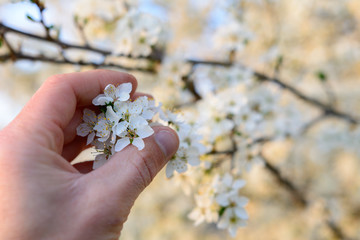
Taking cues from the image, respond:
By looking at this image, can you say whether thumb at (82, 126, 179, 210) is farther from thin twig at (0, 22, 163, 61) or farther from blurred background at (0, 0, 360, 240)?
blurred background at (0, 0, 360, 240)

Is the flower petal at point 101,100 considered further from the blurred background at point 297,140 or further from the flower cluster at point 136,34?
the blurred background at point 297,140

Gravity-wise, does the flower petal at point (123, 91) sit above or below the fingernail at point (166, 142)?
above

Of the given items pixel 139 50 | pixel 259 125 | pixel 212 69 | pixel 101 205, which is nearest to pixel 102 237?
pixel 101 205

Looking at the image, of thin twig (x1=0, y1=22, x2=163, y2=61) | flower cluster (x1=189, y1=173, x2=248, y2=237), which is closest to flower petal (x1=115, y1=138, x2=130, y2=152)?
flower cluster (x1=189, y1=173, x2=248, y2=237)

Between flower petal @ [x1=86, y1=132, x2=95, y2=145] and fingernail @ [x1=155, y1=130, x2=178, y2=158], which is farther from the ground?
fingernail @ [x1=155, y1=130, x2=178, y2=158]

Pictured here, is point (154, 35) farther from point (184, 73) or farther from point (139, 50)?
point (184, 73)

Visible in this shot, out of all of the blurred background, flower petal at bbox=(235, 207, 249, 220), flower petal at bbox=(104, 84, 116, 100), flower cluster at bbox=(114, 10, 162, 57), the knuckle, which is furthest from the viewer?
the blurred background

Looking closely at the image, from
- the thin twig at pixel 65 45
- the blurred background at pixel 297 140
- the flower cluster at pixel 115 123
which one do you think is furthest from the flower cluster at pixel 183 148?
the blurred background at pixel 297 140
